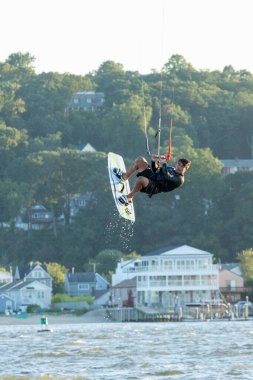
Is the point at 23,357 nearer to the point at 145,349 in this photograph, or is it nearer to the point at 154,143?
the point at 145,349

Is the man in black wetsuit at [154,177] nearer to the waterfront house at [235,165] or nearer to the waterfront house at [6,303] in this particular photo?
the waterfront house at [6,303]

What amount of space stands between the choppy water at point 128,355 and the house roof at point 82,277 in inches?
1684

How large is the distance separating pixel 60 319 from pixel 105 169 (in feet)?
112

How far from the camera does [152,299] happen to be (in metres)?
112

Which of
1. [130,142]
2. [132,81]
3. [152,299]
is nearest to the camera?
[152,299]

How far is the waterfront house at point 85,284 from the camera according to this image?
121 m

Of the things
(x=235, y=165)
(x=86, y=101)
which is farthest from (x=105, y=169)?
(x=86, y=101)

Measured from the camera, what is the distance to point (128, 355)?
5484 centimetres

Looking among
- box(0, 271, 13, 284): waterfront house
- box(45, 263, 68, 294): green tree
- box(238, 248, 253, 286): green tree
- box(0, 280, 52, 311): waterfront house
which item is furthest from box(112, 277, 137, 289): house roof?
box(0, 271, 13, 284): waterfront house

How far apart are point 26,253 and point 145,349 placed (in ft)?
249

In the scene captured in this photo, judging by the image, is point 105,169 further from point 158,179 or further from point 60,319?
point 158,179

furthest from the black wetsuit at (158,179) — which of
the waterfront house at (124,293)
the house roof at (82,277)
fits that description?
the house roof at (82,277)

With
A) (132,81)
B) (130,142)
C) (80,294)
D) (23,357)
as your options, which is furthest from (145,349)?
(132,81)

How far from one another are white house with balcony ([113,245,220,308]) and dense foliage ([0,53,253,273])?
10536 millimetres
